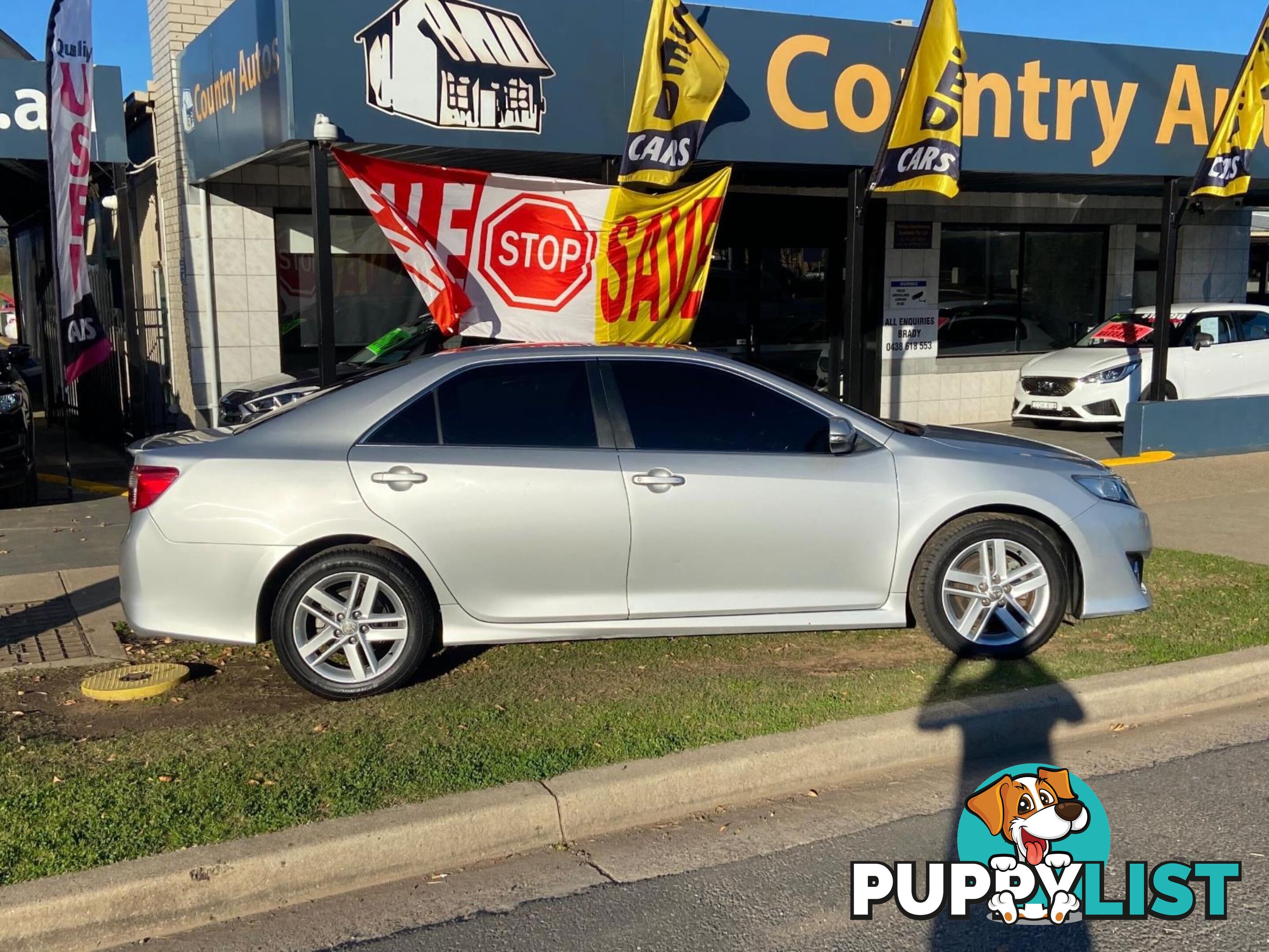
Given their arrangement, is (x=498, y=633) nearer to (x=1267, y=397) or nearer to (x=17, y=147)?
(x=17, y=147)

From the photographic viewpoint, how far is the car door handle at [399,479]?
541 centimetres

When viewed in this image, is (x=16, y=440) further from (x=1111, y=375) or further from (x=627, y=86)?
(x=1111, y=375)

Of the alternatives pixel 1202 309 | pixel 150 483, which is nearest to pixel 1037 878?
pixel 150 483

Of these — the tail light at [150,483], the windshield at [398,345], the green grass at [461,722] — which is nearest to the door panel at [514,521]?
the green grass at [461,722]

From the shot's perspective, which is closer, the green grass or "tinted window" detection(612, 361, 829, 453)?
the green grass

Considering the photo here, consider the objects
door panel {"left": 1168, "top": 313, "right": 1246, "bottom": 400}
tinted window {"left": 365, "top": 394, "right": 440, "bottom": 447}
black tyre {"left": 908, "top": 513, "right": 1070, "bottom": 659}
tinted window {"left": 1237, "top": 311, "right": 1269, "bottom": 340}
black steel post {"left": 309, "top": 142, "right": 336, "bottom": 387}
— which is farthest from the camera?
tinted window {"left": 1237, "top": 311, "right": 1269, "bottom": 340}

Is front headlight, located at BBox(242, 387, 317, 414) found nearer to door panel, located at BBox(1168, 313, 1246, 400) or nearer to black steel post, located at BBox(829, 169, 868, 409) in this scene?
black steel post, located at BBox(829, 169, 868, 409)

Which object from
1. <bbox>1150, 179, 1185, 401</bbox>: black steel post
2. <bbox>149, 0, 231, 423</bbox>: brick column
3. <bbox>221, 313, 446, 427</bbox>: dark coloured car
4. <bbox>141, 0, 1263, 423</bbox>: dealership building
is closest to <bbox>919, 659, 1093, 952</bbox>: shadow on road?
<bbox>141, 0, 1263, 423</bbox>: dealership building

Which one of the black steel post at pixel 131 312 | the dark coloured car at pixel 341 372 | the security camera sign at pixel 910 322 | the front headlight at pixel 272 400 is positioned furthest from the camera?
the security camera sign at pixel 910 322

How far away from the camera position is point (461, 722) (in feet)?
16.9

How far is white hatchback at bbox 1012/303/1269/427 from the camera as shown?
14414 mm

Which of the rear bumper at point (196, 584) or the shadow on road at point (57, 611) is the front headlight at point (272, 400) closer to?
the shadow on road at point (57, 611)

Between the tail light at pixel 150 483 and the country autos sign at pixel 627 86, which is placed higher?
the country autos sign at pixel 627 86

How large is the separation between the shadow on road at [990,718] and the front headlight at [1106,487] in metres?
0.90
